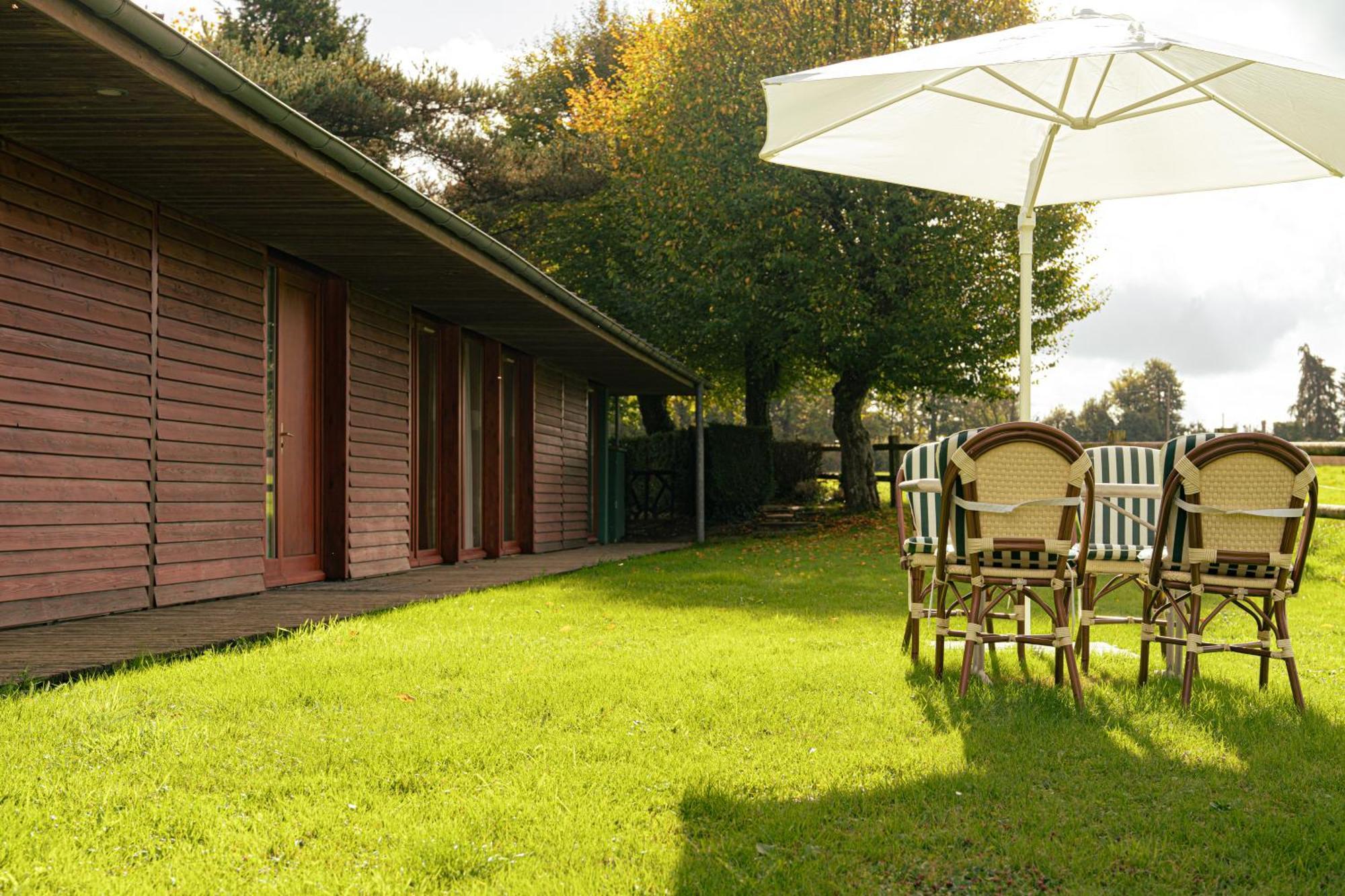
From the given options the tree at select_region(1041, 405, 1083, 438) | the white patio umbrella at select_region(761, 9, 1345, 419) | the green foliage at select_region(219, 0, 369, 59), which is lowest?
the white patio umbrella at select_region(761, 9, 1345, 419)

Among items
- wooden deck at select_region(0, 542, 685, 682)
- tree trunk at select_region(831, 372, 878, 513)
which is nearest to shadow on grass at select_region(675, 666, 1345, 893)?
wooden deck at select_region(0, 542, 685, 682)

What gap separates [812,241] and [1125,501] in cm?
→ 1174

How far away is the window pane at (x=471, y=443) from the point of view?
38.1 feet

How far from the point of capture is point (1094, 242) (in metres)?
19.1

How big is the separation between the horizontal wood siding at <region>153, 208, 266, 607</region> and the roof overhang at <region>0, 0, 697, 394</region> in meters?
0.29

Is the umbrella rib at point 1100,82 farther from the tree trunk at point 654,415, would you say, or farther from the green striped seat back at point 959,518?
the tree trunk at point 654,415

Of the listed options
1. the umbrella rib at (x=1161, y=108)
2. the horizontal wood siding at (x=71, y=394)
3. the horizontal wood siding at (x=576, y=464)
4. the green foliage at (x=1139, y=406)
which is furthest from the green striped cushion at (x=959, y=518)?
the green foliage at (x=1139, y=406)

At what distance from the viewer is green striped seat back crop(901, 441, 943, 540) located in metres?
5.47

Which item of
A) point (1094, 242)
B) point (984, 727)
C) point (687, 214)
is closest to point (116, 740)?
point (984, 727)

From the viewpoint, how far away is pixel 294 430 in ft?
27.5

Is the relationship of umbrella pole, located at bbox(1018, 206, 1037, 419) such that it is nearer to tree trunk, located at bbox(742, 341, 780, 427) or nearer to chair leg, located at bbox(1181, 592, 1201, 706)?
chair leg, located at bbox(1181, 592, 1201, 706)

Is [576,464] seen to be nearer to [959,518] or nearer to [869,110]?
[869,110]

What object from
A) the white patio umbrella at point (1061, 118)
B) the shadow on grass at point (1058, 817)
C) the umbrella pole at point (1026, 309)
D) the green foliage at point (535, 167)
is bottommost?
the shadow on grass at point (1058, 817)

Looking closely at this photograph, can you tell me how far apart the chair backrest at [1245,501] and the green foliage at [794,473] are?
17.3 m
